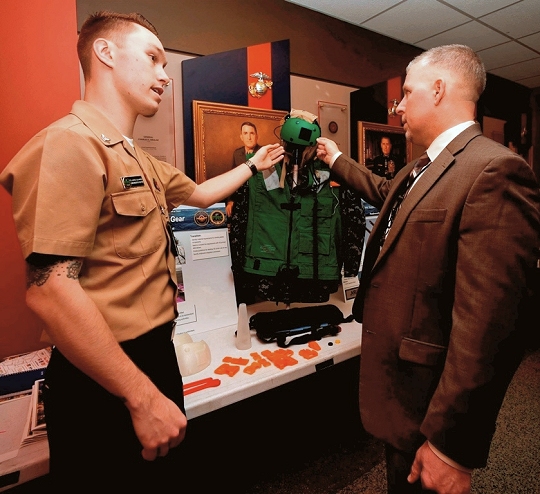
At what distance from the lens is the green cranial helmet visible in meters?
1.81

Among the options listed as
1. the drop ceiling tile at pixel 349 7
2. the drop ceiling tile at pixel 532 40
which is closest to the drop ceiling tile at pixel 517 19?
the drop ceiling tile at pixel 532 40

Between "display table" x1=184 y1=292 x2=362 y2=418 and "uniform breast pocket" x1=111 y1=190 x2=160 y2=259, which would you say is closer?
"uniform breast pocket" x1=111 y1=190 x2=160 y2=259

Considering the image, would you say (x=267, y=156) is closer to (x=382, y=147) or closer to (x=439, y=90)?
(x=439, y=90)

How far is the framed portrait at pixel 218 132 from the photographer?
2193mm

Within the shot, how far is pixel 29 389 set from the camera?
4.66 feet

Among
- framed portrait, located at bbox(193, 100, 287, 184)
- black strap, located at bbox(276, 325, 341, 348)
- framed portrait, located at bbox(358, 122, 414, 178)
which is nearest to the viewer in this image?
black strap, located at bbox(276, 325, 341, 348)

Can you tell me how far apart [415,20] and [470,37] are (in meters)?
0.86

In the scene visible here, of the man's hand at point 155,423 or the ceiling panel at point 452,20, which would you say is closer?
the man's hand at point 155,423

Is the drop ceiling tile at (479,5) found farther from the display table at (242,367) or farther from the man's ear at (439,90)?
the display table at (242,367)

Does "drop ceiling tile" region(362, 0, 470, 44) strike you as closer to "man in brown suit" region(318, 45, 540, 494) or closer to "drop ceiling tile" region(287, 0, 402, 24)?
"drop ceiling tile" region(287, 0, 402, 24)

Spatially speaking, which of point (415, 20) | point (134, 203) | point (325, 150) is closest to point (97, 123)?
point (134, 203)

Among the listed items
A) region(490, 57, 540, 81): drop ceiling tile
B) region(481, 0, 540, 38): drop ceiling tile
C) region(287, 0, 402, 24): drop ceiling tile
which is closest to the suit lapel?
region(287, 0, 402, 24): drop ceiling tile

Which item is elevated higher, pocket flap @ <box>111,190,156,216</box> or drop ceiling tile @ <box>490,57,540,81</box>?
drop ceiling tile @ <box>490,57,540,81</box>

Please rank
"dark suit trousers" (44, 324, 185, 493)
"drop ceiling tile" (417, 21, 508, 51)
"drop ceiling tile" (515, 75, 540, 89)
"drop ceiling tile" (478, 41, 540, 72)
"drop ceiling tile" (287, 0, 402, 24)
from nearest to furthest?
1. "dark suit trousers" (44, 324, 185, 493)
2. "drop ceiling tile" (287, 0, 402, 24)
3. "drop ceiling tile" (417, 21, 508, 51)
4. "drop ceiling tile" (478, 41, 540, 72)
5. "drop ceiling tile" (515, 75, 540, 89)
